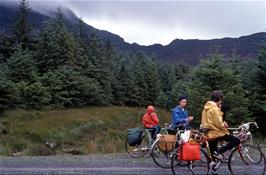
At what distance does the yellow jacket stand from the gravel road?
1.34 metres

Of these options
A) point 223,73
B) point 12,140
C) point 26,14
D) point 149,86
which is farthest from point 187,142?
point 149,86

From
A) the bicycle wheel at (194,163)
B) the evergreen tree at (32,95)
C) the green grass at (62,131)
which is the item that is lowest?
the green grass at (62,131)

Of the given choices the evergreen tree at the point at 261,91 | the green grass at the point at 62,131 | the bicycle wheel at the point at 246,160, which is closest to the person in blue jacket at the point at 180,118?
the bicycle wheel at the point at 246,160

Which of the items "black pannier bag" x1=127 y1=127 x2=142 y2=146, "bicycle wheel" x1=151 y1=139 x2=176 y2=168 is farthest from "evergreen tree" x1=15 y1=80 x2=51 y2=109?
"bicycle wheel" x1=151 y1=139 x2=176 y2=168

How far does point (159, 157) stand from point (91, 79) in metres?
41.2

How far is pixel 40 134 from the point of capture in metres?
30.1

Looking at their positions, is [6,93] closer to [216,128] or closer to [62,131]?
[62,131]

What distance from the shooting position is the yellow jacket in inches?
400

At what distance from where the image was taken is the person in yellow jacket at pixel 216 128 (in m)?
10.2

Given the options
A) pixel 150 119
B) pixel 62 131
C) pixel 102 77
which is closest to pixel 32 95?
pixel 62 131

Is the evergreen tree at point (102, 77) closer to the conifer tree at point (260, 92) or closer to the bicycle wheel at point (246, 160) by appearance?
the conifer tree at point (260, 92)

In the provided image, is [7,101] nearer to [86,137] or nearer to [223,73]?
[86,137]

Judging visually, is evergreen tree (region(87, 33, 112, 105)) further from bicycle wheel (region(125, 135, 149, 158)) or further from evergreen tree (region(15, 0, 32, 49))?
bicycle wheel (region(125, 135, 149, 158))

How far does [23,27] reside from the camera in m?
57.8
